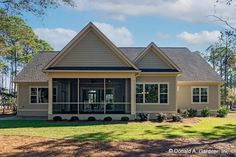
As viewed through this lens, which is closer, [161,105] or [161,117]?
[161,117]

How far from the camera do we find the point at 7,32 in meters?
16.2

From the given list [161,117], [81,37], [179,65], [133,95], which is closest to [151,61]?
[133,95]

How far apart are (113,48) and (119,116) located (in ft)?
16.5

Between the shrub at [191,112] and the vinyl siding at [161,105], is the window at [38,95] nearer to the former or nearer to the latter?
the vinyl siding at [161,105]

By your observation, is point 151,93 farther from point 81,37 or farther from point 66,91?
point 66,91

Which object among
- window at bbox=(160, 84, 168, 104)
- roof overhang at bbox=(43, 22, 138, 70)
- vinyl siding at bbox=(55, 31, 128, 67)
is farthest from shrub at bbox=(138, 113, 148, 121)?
vinyl siding at bbox=(55, 31, 128, 67)

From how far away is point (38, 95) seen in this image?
31.8 m

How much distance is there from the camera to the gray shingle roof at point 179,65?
32688 mm

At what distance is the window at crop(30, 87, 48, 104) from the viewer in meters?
31.7

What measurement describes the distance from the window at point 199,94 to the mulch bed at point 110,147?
1726 centimetres

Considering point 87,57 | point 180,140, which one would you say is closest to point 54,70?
point 87,57

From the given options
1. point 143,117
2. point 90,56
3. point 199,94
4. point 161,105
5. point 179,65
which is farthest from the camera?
point 179,65

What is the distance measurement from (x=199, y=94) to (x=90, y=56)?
455 inches

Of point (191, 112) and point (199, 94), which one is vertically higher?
point (199, 94)
